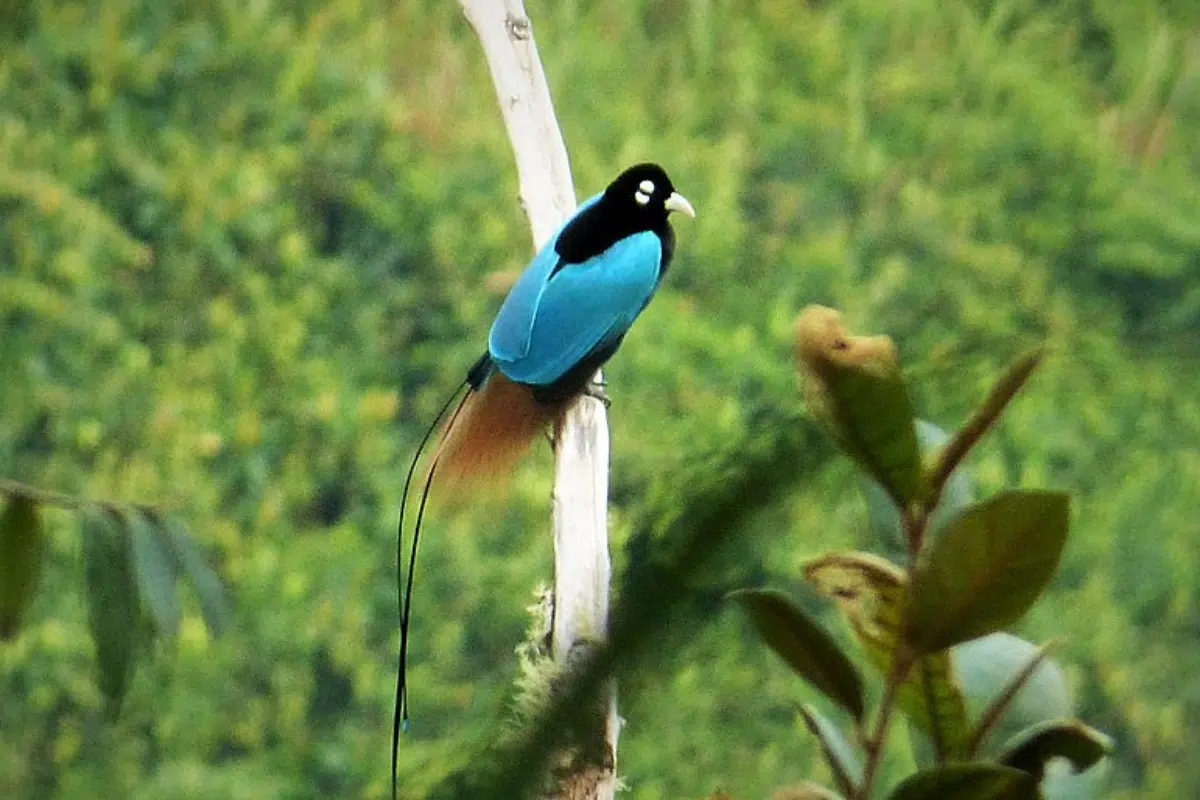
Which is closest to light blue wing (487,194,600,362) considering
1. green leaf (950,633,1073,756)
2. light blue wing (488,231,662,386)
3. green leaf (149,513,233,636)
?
light blue wing (488,231,662,386)

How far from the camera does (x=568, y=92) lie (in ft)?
3.43

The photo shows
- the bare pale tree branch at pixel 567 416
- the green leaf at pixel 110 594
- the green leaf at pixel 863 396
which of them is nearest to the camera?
the green leaf at pixel 863 396

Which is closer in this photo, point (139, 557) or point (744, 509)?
point (744, 509)

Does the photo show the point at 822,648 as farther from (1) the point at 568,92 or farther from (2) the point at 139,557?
(1) the point at 568,92

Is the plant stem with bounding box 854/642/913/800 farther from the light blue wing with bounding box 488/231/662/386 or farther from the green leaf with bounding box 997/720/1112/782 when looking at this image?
the light blue wing with bounding box 488/231/662/386

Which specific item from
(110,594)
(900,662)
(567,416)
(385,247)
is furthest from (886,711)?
(385,247)

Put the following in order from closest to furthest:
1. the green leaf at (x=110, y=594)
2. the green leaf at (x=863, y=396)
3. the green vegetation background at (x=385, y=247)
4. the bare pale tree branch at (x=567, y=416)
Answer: the green leaf at (x=863, y=396) < the green leaf at (x=110, y=594) < the bare pale tree branch at (x=567, y=416) < the green vegetation background at (x=385, y=247)

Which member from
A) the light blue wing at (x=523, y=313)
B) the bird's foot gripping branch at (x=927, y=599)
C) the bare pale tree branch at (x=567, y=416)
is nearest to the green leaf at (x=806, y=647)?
the bird's foot gripping branch at (x=927, y=599)

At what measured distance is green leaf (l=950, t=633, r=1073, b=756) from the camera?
227 mm

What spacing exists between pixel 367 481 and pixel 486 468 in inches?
18.3

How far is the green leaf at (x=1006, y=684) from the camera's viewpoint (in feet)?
0.75

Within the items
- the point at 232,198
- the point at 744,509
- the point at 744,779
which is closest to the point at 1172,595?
the point at 744,779

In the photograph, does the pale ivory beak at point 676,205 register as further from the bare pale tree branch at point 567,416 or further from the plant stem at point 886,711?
the plant stem at point 886,711

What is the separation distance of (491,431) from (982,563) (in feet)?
1.42
